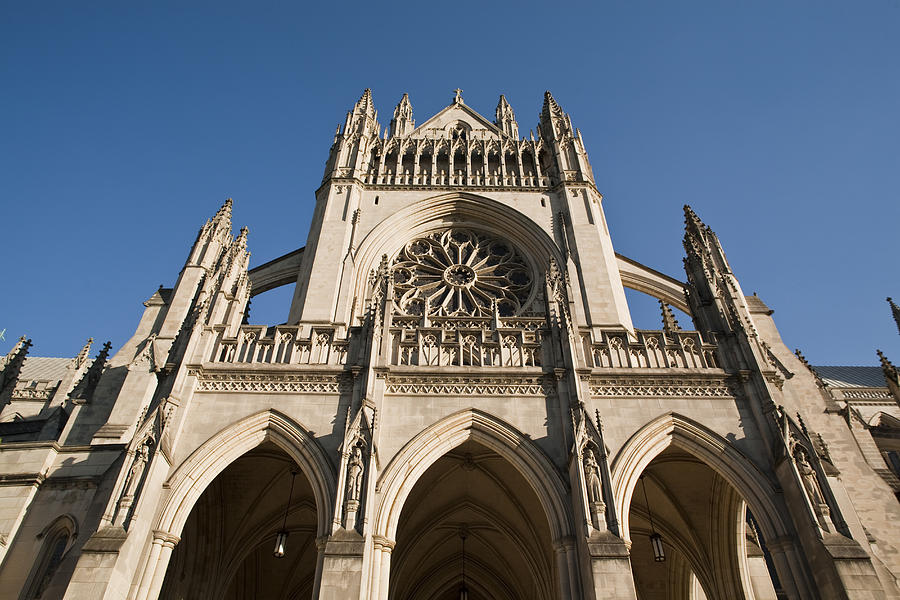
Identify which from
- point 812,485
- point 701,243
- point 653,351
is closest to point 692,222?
point 701,243

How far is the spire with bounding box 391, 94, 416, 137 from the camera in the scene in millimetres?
26656

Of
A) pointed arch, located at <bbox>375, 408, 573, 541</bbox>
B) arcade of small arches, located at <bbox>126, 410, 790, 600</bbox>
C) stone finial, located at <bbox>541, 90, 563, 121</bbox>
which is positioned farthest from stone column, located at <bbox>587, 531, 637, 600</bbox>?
stone finial, located at <bbox>541, 90, 563, 121</bbox>

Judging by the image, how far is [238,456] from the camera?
11.6 metres

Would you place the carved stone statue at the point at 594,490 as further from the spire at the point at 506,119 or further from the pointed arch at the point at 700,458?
the spire at the point at 506,119

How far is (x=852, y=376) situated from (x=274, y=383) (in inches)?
1410

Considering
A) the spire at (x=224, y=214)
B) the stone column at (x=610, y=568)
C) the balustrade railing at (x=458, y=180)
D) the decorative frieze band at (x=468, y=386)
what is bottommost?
the stone column at (x=610, y=568)

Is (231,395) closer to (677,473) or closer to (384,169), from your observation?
(677,473)

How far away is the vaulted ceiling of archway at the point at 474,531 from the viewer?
45.9ft

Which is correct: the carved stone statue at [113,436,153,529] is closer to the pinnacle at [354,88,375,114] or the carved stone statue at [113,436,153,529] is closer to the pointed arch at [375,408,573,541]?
the pointed arch at [375,408,573,541]

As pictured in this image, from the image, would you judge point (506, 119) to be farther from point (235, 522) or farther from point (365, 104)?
point (235, 522)

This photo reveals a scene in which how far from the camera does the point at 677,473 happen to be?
1373cm

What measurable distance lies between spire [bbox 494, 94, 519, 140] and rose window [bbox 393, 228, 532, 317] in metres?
8.43

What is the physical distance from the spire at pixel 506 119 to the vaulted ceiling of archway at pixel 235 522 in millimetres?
18419

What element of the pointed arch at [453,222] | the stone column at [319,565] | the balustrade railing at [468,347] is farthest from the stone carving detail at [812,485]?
the pointed arch at [453,222]
